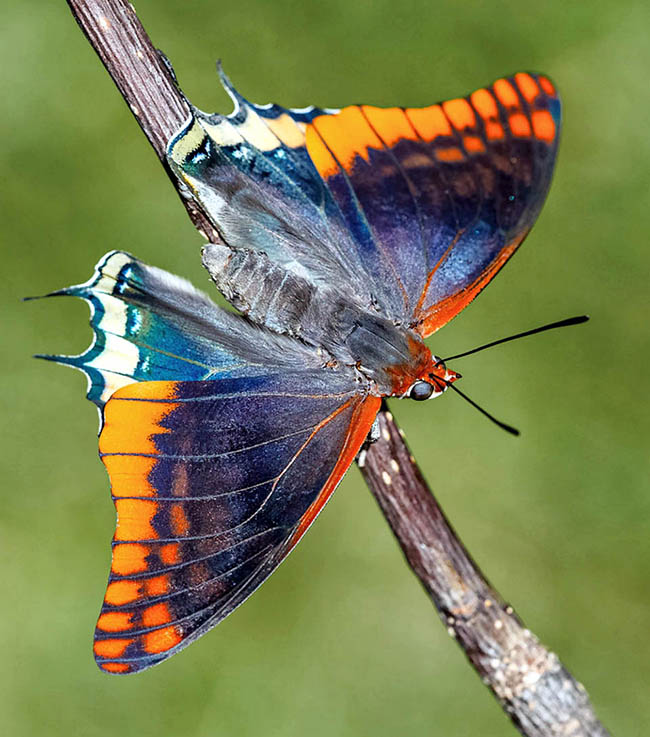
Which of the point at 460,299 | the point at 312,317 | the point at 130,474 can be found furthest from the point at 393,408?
the point at 130,474

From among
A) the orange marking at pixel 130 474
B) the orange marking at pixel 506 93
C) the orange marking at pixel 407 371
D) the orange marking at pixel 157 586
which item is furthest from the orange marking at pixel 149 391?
the orange marking at pixel 506 93

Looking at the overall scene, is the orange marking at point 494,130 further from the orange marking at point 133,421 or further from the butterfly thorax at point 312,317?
the orange marking at point 133,421

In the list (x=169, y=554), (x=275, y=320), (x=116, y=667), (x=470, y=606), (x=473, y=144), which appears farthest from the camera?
(x=473, y=144)

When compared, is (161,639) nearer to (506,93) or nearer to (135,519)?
(135,519)

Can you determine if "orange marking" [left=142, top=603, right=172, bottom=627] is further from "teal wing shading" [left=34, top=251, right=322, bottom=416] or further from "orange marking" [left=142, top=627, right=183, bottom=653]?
"teal wing shading" [left=34, top=251, right=322, bottom=416]

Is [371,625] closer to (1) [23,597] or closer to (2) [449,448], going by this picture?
(2) [449,448]

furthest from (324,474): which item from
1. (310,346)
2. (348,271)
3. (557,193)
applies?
(557,193)
